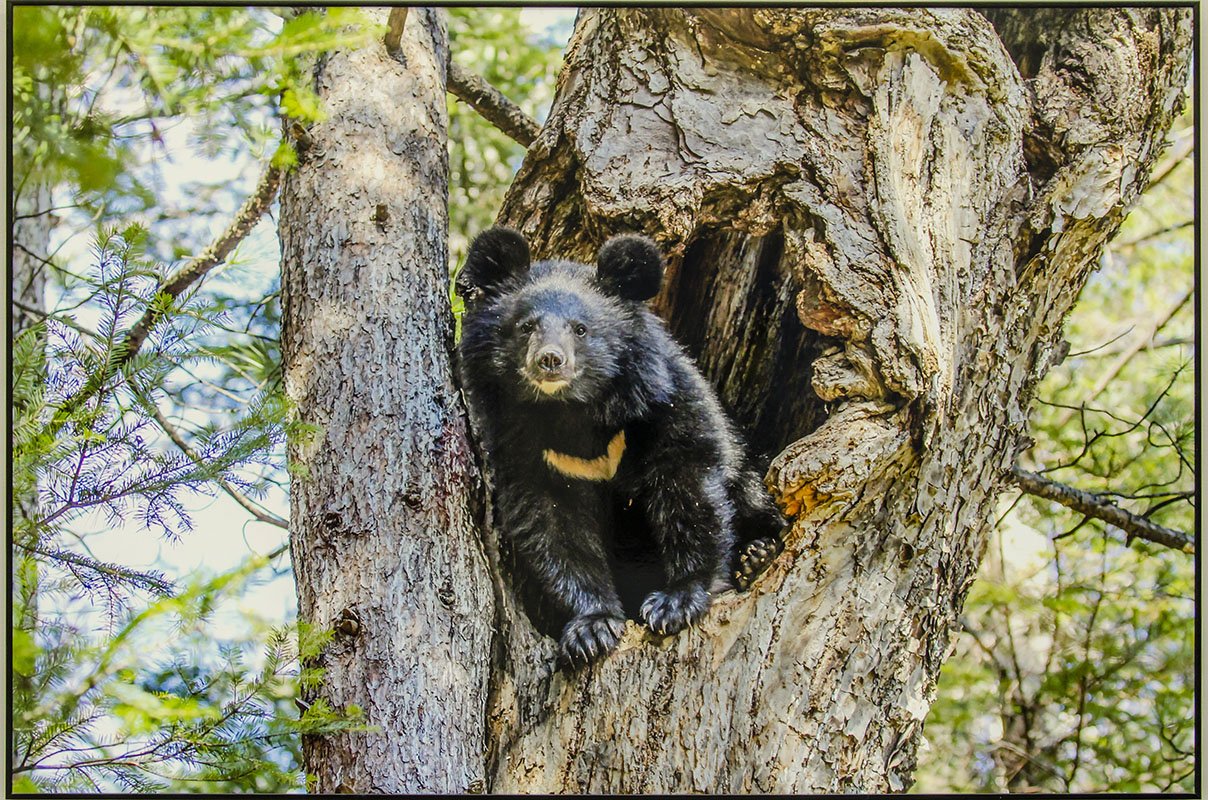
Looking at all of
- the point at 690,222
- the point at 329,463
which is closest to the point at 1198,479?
the point at 690,222

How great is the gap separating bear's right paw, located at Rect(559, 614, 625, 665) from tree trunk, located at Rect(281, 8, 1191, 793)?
4 cm

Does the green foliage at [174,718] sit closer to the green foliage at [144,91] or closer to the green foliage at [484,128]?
the green foliage at [144,91]

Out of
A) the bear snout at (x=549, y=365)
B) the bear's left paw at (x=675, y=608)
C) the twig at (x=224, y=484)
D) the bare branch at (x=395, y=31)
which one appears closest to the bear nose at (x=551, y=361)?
the bear snout at (x=549, y=365)

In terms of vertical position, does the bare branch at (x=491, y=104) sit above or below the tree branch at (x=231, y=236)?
above

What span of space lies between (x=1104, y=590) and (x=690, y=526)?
1464mm

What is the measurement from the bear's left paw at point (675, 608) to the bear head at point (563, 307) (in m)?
0.59

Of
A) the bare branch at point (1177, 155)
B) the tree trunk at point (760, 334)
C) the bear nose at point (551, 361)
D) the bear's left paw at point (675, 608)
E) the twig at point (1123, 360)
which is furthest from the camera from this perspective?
the bare branch at point (1177, 155)

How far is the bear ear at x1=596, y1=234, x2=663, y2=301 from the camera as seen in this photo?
293cm

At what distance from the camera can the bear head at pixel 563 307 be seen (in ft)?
9.62

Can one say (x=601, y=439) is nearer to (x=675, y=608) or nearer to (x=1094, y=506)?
Answer: (x=675, y=608)

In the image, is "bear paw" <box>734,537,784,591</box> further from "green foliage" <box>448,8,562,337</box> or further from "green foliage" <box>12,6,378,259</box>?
"green foliage" <box>448,8,562,337</box>

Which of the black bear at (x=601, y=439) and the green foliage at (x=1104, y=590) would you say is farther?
the green foliage at (x=1104, y=590)

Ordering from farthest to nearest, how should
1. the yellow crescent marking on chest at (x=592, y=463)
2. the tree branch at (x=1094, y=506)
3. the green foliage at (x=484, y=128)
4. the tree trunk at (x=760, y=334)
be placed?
the green foliage at (x=484, y=128) < the tree branch at (x=1094, y=506) < the yellow crescent marking on chest at (x=592, y=463) < the tree trunk at (x=760, y=334)

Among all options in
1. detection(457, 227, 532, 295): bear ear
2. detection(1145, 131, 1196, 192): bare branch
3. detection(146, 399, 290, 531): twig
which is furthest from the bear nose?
detection(1145, 131, 1196, 192): bare branch
